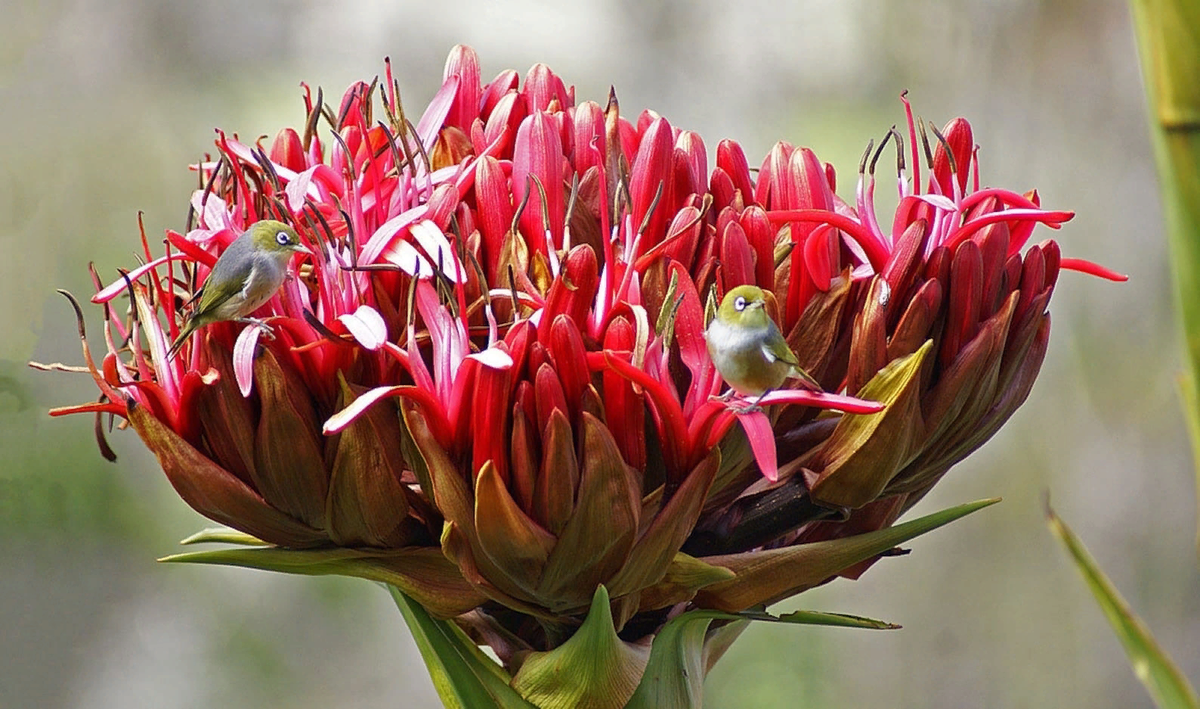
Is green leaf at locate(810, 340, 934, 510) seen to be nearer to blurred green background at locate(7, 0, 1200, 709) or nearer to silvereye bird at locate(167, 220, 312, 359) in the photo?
silvereye bird at locate(167, 220, 312, 359)

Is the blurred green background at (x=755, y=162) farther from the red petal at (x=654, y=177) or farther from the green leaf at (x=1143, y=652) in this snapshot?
the green leaf at (x=1143, y=652)

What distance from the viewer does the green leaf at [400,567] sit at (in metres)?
0.29

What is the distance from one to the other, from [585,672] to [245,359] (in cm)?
12

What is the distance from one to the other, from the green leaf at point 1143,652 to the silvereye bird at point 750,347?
75 millimetres

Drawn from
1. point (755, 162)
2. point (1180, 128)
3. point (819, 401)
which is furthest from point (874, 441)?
point (755, 162)

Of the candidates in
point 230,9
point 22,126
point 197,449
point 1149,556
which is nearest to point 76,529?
point 22,126

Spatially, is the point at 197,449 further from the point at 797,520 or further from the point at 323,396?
the point at 797,520

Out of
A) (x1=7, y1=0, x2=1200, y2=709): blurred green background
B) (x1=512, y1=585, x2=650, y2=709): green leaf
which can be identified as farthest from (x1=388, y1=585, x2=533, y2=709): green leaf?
(x1=7, y1=0, x2=1200, y2=709): blurred green background

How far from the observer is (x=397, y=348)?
0.26 m

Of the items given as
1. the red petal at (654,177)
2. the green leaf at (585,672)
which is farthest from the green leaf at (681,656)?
the red petal at (654,177)

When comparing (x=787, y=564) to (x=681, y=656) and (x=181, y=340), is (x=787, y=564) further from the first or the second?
(x=181, y=340)

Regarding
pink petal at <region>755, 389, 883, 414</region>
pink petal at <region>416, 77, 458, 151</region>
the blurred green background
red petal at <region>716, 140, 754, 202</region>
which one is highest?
pink petal at <region>416, 77, 458, 151</region>

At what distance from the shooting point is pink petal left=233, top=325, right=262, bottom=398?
26 cm

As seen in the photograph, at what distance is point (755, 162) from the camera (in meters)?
0.88
